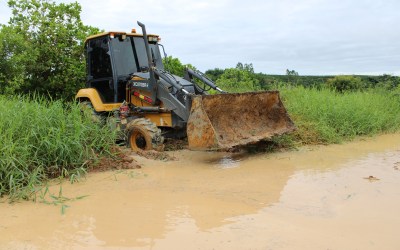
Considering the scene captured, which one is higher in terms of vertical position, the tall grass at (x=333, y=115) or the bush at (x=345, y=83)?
the bush at (x=345, y=83)

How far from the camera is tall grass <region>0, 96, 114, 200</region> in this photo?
4805 millimetres

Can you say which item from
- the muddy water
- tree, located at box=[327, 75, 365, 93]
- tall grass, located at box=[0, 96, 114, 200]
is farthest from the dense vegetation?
tree, located at box=[327, 75, 365, 93]

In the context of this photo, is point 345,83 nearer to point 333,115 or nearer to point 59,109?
point 333,115

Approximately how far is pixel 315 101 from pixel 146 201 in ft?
Result: 22.4

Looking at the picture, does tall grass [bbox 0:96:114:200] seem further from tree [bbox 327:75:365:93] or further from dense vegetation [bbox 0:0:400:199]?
tree [bbox 327:75:365:93]

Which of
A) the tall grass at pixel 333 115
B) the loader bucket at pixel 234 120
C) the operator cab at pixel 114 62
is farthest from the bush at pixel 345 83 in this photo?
the operator cab at pixel 114 62

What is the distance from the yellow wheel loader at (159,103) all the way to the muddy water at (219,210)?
806 mm

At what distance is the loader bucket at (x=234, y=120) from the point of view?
20.9ft

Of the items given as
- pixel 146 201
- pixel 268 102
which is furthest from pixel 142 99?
pixel 146 201

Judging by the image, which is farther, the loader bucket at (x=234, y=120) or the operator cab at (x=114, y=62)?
the operator cab at (x=114, y=62)

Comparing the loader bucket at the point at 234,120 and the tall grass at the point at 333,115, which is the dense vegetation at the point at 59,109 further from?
the loader bucket at the point at 234,120

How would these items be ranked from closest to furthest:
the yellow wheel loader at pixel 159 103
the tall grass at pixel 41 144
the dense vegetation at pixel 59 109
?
1. the tall grass at pixel 41 144
2. the dense vegetation at pixel 59 109
3. the yellow wheel loader at pixel 159 103

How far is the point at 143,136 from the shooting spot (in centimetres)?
748

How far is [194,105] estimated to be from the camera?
6.58 meters
